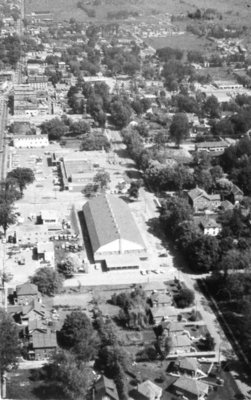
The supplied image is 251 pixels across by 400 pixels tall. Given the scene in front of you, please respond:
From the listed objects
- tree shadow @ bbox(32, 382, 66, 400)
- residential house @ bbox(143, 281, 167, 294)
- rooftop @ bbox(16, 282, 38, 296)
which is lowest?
residential house @ bbox(143, 281, 167, 294)

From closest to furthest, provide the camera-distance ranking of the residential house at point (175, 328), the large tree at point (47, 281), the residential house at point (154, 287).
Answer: the residential house at point (175, 328), the large tree at point (47, 281), the residential house at point (154, 287)

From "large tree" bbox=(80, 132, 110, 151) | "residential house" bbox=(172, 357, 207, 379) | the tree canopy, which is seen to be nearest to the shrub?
"residential house" bbox=(172, 357, 207, 379)

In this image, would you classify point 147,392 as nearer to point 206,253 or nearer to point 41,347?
point 41,347

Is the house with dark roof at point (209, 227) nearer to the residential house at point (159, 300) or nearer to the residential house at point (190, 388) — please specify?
the residential house at point (159, 300)

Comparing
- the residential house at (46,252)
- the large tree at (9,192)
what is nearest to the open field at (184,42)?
the large tree at (9,192)

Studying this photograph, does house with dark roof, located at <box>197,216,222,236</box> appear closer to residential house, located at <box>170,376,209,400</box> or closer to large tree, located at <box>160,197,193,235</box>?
large tree, located at <box>160,197,193,235</box>

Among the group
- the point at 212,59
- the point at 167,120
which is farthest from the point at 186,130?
the point at 212,59

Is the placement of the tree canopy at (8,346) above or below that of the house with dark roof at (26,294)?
above
